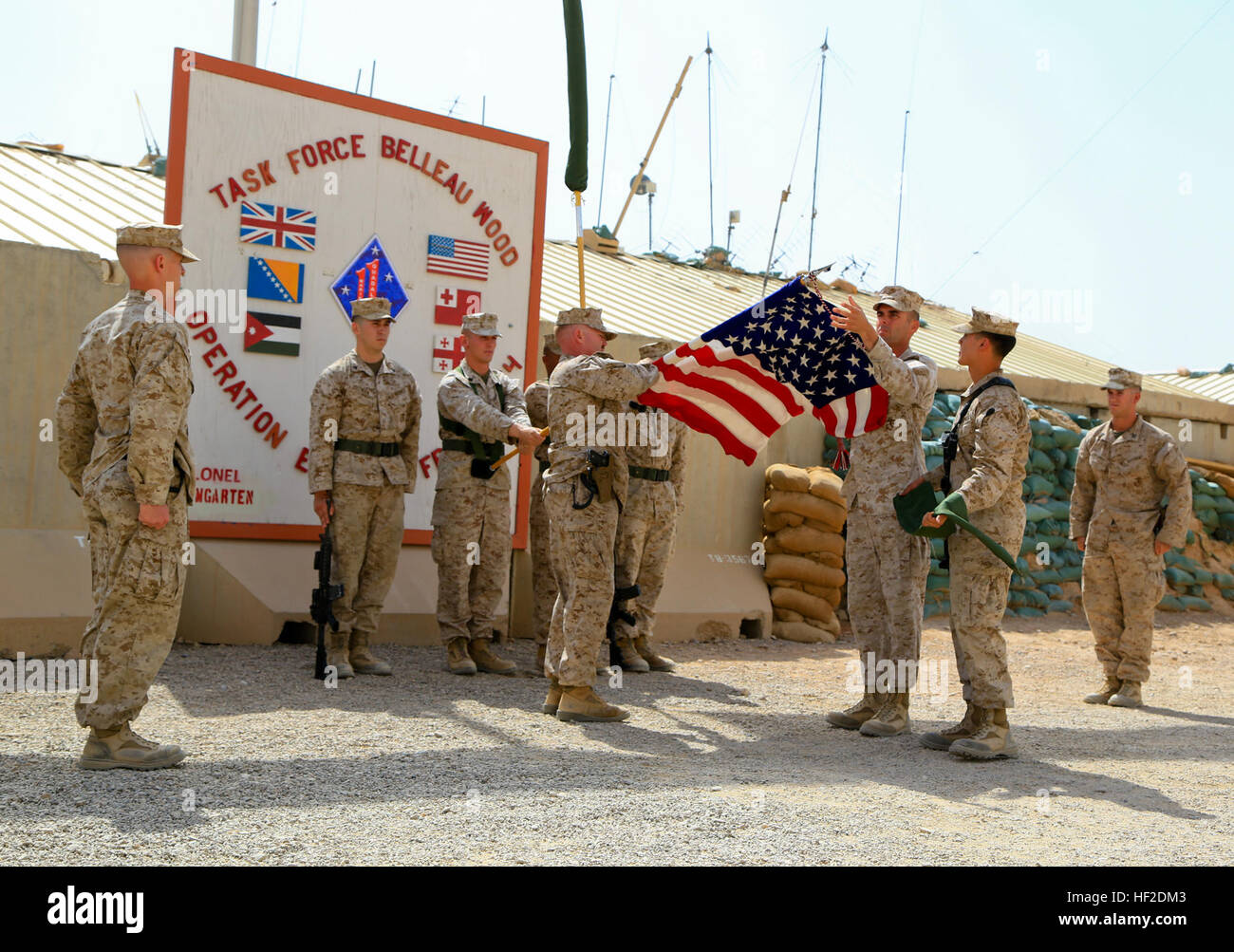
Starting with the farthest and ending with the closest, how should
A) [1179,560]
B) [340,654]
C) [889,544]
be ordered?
1. [1179,560]
2. [340,654]
3. [889,544]

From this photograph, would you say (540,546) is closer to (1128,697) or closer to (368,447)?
(368,447)

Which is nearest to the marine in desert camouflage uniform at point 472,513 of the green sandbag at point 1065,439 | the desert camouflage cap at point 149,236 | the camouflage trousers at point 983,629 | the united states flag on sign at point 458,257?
the united states flag on sign at point 458,257

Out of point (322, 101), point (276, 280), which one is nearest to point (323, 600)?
point (276, 280)

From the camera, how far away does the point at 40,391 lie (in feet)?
21.3

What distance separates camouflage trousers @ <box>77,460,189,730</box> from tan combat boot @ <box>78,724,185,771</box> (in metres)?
0.05

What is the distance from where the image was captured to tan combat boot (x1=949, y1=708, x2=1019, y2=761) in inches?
190

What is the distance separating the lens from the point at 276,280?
699 centimetres

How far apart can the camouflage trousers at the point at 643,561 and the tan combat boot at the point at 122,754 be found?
11.1ft

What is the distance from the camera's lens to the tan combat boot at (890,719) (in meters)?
5.29

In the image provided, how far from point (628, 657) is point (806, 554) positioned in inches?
101

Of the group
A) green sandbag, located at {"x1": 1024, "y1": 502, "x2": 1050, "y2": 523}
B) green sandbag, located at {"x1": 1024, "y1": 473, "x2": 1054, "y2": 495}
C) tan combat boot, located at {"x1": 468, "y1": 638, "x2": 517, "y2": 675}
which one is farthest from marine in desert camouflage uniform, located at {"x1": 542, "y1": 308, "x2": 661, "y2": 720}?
green sandbag, located at {"x1": 1024, "y1": 473, "x2": 1054, "y2": 495}

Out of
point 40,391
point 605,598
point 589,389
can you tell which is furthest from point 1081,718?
point 40,391

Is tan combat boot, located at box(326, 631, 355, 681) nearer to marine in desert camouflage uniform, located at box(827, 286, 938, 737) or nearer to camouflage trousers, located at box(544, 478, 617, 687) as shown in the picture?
camouflage trousers, located at box(544, 478, 617, 687)
